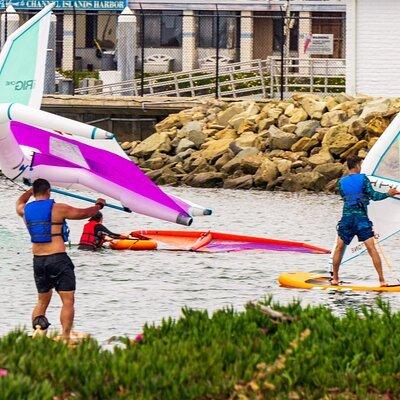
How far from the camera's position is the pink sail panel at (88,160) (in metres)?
24.7

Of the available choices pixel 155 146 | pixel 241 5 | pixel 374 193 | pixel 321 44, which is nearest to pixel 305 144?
pixel 155 146

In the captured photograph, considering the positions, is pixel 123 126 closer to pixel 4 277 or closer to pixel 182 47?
pixel 182 47

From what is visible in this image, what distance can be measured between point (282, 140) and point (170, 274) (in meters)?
20.6

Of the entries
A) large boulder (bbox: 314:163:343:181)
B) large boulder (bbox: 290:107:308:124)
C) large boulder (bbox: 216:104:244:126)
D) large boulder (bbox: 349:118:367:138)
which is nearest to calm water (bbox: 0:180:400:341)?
large boulder (bbox: 314:163:343:181)

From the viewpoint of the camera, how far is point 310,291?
73.9ft

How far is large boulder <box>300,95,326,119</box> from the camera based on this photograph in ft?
153

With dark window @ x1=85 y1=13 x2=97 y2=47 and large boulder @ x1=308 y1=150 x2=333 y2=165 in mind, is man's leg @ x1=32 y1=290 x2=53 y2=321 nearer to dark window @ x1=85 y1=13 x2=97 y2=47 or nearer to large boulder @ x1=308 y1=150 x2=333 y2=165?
large boulder @ x1=308 y1=150 x2=333 y2=165

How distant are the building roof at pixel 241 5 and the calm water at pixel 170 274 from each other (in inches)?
1177

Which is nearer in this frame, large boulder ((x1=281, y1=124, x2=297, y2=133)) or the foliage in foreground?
the foliage in foreground

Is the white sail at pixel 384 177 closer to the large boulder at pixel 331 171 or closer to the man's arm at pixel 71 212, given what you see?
the man's arm at pixel 71 212

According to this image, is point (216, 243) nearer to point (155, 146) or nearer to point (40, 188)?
point (40, 188)

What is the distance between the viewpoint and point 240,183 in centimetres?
4416

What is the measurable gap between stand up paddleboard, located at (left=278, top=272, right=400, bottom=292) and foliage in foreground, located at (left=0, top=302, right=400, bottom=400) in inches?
339

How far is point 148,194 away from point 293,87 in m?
26.1
